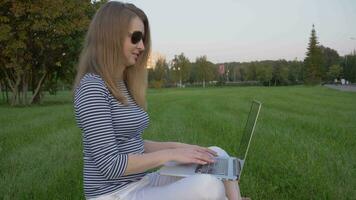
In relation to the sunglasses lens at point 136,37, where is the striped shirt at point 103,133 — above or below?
below

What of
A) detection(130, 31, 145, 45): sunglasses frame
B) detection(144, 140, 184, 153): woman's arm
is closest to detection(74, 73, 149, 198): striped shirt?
detection(130, 31, 145, 45): sunglasses frame

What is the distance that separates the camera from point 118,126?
9.96ft

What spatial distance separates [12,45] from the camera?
27219 millimetres

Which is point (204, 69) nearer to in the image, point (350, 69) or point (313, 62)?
point (313, 62)

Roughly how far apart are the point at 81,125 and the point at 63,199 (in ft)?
8.77

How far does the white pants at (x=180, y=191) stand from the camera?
2832mm

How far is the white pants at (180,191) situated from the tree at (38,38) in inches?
976

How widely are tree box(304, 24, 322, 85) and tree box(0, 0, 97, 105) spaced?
72.3 m

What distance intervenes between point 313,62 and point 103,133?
100 meters

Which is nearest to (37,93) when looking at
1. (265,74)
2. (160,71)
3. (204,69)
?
(160,71)

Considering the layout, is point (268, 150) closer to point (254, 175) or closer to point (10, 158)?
point (254, 175)

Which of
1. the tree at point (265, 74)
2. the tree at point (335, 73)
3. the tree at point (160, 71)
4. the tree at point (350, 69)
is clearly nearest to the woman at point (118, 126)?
the tree at point (160, 71)

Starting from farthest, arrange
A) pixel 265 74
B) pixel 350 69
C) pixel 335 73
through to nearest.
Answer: pixel 335 73 → pixel 350 69 → pixel 265 74

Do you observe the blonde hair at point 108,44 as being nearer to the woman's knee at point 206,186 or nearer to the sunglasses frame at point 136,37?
the sunglasses frame at point 136,37
